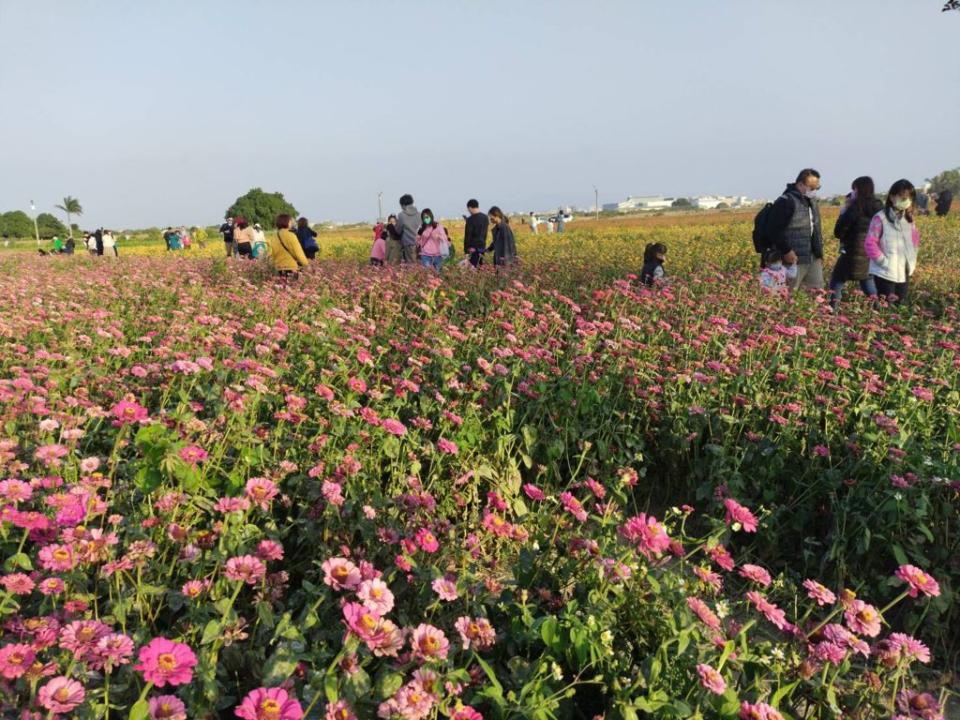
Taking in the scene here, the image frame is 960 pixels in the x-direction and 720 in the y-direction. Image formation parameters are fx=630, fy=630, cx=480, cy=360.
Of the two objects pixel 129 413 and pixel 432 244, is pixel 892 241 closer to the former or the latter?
pixel 432 244

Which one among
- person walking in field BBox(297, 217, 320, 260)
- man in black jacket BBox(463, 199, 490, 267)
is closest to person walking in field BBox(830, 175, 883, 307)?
man in black jacket BBox(463, 199, 490, 267)

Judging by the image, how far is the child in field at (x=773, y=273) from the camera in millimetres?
6082

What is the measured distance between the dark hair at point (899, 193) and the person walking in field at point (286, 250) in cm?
625

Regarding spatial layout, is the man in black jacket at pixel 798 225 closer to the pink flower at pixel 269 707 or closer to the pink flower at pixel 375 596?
the pink flower at pixel 375 596

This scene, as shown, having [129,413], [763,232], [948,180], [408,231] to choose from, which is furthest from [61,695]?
[948,180]

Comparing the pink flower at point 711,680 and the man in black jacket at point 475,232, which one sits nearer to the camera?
the pink flower at point 711,680

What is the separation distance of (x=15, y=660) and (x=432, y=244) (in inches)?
336

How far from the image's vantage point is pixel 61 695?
4.08ft

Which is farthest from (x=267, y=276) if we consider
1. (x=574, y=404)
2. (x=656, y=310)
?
(x=574, y=404)

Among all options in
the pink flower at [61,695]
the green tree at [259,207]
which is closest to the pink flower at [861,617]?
the pink flower at [61,695]

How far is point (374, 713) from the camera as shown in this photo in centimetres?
145

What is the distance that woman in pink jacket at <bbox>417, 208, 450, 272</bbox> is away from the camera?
31.2ft

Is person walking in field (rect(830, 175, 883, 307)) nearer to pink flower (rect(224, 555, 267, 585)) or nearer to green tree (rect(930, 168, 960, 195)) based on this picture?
pink flower (rect(224, 555, 267, 585))

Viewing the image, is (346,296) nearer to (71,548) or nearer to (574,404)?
(574,404)
